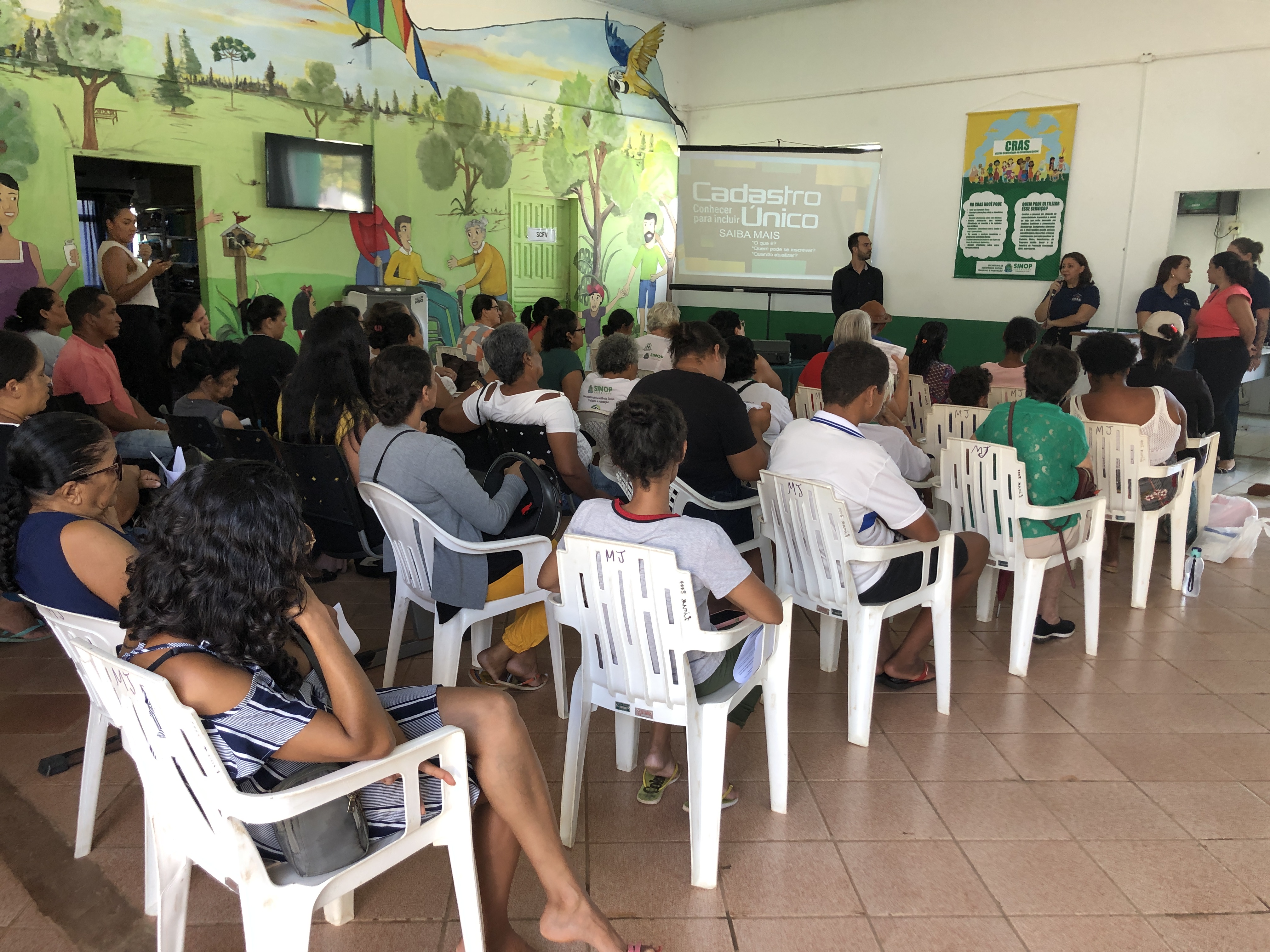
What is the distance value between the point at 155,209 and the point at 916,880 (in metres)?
7.04

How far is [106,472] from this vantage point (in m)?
2.08

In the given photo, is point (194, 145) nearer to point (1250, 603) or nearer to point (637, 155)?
point (637, 155)

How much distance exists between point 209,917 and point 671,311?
4.54 m

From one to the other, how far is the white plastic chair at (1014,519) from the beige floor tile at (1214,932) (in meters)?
1.25

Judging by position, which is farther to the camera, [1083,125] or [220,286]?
[1083,125]

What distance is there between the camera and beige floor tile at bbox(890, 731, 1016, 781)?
8.39 ft

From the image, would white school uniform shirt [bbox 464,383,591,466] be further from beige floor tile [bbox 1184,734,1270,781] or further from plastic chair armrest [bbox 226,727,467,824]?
beige floor tile [bbox 1184,734,1270,781]

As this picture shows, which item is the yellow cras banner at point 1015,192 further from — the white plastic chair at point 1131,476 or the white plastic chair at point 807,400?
the white plastic chair at point 1131,476

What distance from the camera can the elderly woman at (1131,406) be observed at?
12.4ft

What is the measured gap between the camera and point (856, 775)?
255 centimetres

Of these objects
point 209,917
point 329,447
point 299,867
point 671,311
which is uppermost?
point 671,311

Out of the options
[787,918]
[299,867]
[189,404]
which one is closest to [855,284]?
[189,404]

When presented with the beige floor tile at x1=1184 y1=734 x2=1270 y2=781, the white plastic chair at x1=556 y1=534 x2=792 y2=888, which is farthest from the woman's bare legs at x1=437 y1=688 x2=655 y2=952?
the beige floor tile at x1=1184 y1=734 x2=1270 y2=781

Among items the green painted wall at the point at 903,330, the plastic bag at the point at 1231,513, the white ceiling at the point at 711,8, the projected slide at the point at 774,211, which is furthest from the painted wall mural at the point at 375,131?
the plastic bag at the point at 1231,513
